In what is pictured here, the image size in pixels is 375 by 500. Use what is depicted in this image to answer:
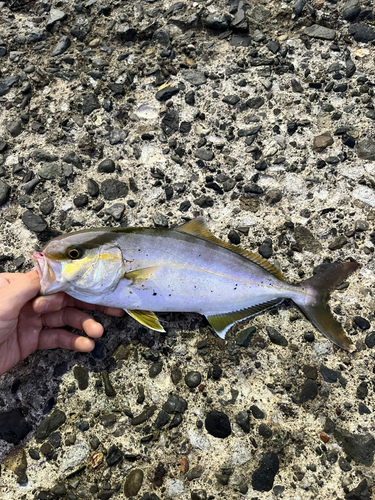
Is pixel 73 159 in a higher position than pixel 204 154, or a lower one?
lower

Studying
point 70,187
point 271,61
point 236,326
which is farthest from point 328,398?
point 271,61

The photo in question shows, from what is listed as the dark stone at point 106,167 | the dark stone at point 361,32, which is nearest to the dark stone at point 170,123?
the dark stone at point 106,167

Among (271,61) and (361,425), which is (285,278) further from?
(271,61)

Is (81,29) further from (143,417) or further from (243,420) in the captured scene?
(243,420)

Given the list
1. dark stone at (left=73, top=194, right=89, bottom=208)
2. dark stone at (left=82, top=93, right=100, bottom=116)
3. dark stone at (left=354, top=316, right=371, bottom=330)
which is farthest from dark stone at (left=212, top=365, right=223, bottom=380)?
dark stone at (left=82, top=93, right=100, bottom=116)

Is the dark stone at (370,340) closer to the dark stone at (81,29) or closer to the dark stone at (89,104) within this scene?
the dark stone at (89,104)

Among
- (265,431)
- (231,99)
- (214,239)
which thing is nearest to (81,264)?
(214,239)

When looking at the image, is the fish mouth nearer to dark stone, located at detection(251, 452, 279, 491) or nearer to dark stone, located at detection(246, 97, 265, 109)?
dark stone, located at detection(251, 452, 279, 491)
